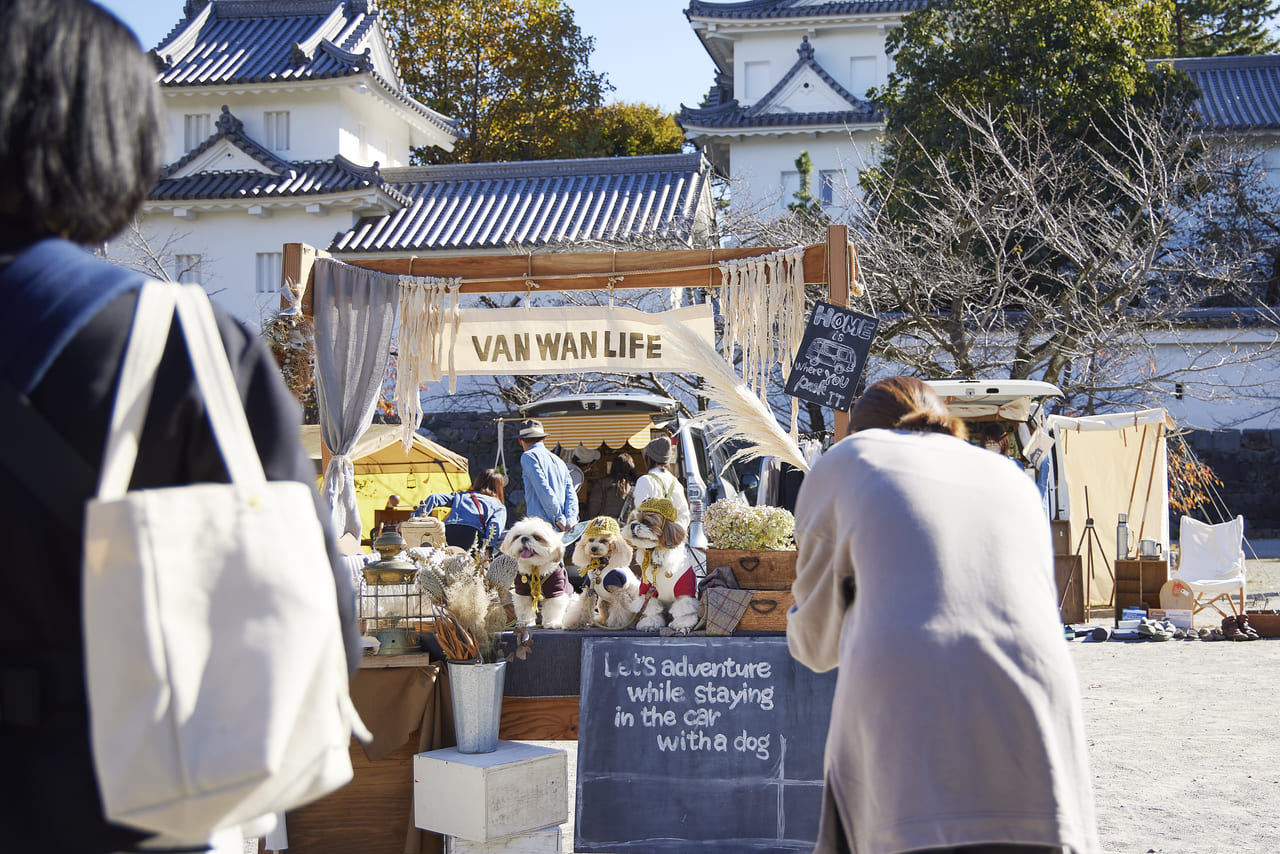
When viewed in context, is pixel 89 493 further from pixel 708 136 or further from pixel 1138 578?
pixel 708 136

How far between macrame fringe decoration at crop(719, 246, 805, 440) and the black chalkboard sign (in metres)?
0.16

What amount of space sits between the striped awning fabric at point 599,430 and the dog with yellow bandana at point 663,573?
697 centimetres

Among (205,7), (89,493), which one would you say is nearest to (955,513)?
(89,493)

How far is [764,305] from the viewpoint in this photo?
5746 millimetres

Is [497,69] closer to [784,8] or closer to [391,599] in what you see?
[784,8]

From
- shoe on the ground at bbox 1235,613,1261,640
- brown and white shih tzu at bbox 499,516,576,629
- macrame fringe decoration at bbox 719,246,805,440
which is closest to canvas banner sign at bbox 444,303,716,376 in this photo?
macrame fringe decoration at bbox 719,246,805,440

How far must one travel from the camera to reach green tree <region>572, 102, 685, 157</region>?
86.0 feet

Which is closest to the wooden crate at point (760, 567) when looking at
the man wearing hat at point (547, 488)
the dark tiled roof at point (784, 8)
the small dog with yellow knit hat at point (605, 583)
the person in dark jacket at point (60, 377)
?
the small dog with yellow knit hat at point (605, 583)

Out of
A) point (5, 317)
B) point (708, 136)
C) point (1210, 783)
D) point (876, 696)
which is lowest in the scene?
point (1210, 783)

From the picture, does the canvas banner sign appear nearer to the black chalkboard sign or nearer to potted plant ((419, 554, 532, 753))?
the black chalkboard sign

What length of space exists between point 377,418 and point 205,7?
45.6 feet

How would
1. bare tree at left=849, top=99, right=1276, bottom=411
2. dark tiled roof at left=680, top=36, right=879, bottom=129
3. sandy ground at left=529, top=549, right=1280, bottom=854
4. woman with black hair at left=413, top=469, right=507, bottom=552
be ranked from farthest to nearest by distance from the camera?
dark tiled roof at left=680, top=36, right=879, bottom=129, bare tree at left=849, top=99, right=1276, bottom=411, woman with black hair at left=413, top=469, right=507, bottom=552, sandy ground at left=529, top=549, right=1280, bottom=854

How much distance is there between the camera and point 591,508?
11.1 m

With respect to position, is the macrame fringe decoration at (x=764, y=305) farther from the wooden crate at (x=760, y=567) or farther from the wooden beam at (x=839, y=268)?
the wooden crate at (x=760, y=567)
